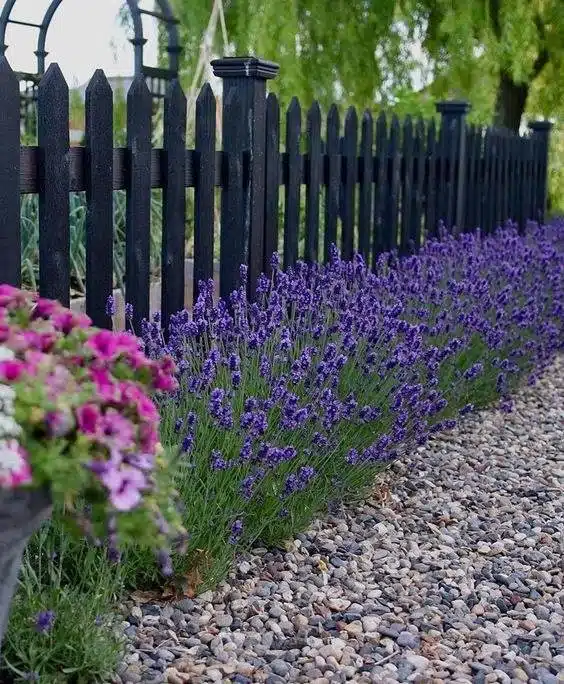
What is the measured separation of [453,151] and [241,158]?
342 cm

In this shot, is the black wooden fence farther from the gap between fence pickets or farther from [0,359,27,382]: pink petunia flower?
[0,359,27,382]: pink petunia flower

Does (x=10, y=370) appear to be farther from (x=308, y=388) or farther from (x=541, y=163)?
(x=541, y=163)

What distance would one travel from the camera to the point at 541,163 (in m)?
10.8

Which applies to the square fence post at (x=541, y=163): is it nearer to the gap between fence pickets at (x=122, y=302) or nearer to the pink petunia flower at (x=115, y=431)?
the gap between fence pickets at (x=122, y=302)

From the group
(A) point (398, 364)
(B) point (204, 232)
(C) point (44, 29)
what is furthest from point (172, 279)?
(C) point (44, 29)

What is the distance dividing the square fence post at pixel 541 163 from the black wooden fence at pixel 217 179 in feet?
10.9

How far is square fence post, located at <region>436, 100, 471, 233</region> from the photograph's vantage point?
737 centimetres

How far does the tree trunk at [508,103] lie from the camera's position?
465 inches

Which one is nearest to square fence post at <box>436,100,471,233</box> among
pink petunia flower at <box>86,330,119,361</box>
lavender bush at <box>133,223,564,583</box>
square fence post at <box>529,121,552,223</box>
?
lavender bush at <box>133,223,564,583</box>

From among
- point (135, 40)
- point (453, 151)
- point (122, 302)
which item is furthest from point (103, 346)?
point (135, 40)

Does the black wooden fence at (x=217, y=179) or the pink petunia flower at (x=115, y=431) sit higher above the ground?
the black wooden fence at (x=217, y=179)

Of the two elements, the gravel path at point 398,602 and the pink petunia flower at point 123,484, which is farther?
the gravel path at point 398,602

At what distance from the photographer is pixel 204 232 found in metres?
4.26

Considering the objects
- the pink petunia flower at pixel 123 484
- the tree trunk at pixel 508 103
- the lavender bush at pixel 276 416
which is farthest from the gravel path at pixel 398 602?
the tree trunk at pixel 508 103
